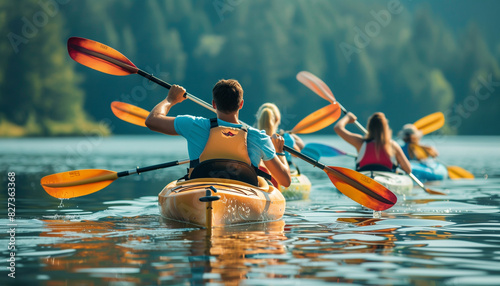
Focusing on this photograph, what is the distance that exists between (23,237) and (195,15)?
84.4m

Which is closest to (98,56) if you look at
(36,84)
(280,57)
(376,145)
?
(376,145)

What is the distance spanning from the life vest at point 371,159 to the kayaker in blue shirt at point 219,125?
13.5 ft

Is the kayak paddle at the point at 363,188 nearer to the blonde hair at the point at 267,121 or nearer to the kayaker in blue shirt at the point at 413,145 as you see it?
the blonde hair at the point at 267,121

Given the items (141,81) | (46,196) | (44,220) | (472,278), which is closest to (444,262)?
(472,278)

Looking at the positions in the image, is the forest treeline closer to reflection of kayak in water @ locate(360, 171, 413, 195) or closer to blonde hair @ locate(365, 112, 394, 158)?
reflection of kayak in water @ locate(360, 171, 413, 195)

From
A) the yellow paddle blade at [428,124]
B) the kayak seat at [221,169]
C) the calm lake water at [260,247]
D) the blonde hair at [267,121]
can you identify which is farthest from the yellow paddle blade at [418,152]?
the kayak seat at [221,169]

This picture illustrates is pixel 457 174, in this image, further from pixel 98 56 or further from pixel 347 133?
pixel 98 56

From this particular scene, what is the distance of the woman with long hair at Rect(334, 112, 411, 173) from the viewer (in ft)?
33.7

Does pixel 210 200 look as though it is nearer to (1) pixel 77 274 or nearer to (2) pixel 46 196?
(1) pixel 77 274

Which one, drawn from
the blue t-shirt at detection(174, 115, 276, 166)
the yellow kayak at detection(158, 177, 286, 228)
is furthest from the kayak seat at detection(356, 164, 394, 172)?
the blue t-shirt at detection(174, 115, 276, 166)

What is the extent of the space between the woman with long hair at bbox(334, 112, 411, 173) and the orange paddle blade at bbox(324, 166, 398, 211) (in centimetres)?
240

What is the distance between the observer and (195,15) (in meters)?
88.4

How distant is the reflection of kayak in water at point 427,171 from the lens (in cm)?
1367

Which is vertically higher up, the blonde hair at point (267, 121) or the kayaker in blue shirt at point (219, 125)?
the blonde hair at point (267, 121)
